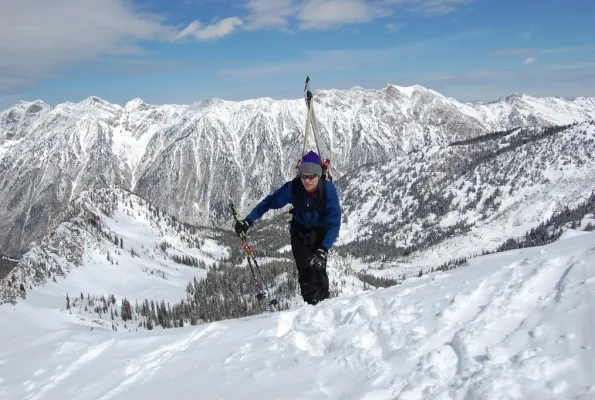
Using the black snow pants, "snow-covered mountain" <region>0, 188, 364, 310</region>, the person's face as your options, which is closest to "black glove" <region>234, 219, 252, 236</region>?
the black snow pants

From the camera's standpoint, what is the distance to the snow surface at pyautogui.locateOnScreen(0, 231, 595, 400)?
7.04 m

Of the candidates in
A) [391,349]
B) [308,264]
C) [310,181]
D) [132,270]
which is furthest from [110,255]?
[391,349]

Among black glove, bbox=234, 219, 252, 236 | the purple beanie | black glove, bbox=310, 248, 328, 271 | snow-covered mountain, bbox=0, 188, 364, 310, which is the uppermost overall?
the purple beanie

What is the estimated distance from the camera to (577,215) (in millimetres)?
174625

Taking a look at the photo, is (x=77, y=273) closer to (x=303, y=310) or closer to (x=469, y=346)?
(x=303, y=310)

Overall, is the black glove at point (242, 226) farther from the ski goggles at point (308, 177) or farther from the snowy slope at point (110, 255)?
the snowy slope at point (110, 255)

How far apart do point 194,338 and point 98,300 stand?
56.1 metres

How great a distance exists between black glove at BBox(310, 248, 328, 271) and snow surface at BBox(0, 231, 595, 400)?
122 cm

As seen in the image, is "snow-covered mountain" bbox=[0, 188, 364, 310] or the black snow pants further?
"snow-covered mountain" bbox=[0, 188, 364, 310]

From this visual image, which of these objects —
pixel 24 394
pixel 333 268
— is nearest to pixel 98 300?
pixel 24 394

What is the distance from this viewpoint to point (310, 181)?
12.8 meters

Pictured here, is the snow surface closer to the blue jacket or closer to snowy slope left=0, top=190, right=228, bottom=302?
the blue jacket

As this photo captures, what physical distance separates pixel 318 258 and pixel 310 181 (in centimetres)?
237

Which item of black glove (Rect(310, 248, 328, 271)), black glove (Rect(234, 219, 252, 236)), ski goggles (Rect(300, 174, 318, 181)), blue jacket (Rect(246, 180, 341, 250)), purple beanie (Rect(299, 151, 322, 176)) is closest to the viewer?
purple beanie (Rect(299, 151, 322, 176))
